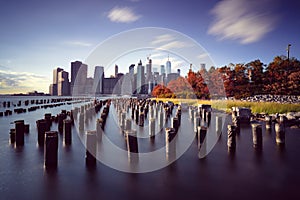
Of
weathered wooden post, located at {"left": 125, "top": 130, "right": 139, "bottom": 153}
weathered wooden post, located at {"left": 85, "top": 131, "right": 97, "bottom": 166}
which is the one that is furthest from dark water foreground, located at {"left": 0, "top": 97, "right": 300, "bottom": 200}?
weathered wooden post, located at {"left": 125, "top": 130, "right": 139, "bottom": 153}

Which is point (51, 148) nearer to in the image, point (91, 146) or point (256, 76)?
point (91, 146)

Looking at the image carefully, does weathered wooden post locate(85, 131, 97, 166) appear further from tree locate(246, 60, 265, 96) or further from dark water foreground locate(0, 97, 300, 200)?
tree locate(246, 60, 265, 96)

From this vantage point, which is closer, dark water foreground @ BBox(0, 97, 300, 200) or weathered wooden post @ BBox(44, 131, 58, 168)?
dark water foreground @ BBox(0, 97, 300, 200)

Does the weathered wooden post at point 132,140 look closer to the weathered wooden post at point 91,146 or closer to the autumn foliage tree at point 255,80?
the weathered wooden post at point 91,146

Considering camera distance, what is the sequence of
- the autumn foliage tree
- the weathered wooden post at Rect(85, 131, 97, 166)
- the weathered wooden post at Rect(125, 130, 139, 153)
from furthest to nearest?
the autumn foliage tree → the weathered wooden post at Rect(125, 130, 139, 153) → the weathered wooden post at Rect(85, 131, 97, 166)

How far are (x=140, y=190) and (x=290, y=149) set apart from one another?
643 cm

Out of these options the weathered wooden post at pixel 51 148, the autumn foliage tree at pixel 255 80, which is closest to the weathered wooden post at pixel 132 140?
the weathered wooden post at pixel 51 148

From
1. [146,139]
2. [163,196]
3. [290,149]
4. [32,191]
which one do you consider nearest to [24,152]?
[32,191]

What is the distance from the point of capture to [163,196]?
4.15 m

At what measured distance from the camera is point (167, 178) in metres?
5.02

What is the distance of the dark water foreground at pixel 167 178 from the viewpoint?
4309 millimetres

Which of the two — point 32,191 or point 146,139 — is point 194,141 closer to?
point 146,139

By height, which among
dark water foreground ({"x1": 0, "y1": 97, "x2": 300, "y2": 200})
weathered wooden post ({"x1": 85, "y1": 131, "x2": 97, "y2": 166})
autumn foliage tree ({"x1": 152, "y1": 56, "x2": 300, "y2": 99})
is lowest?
dark water foreground ({"x1": 0, "y1": 97, "x2": 300, "y2": 200})

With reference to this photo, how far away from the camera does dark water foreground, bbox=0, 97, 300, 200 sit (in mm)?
4309
